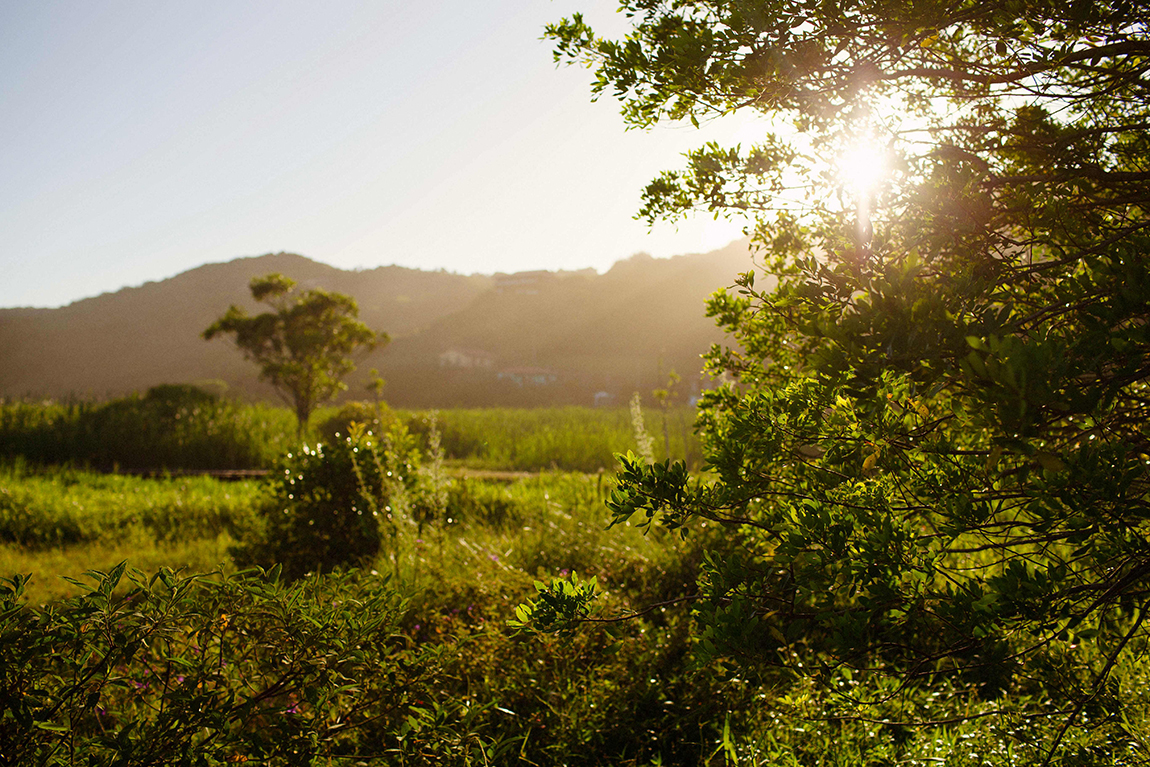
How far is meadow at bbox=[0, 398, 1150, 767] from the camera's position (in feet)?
4.42

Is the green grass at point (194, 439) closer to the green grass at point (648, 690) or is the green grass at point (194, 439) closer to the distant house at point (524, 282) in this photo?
the green grass at point (648, 690)

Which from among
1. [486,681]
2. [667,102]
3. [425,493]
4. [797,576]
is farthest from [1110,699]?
[425,493]

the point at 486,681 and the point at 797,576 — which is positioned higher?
the point at 797,576

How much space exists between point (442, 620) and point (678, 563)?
152cm

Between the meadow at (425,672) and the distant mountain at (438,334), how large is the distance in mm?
23635

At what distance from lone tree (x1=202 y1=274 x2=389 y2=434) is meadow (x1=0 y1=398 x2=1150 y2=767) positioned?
7.48 meters

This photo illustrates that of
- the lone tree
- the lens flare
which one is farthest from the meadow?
the lone tree

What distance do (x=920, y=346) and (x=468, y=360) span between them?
4264cm

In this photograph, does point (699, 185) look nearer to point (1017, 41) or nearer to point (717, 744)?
point (1017, 41)

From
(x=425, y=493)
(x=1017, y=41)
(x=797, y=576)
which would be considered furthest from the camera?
(x=425, y=493)

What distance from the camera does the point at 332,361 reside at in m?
13.3

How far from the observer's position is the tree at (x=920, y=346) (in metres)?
1.18

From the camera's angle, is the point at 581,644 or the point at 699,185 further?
the point at 581,644

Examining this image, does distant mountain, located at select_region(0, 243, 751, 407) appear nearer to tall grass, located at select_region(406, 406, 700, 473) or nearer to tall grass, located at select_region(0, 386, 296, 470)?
tall grass, located at select_region(406, 406, 700, 473)
